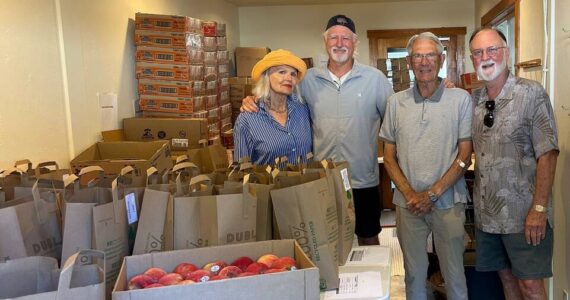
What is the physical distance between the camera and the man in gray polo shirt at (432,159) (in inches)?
81.4

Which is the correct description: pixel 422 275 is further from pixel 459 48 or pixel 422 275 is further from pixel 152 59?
pixel 459 48

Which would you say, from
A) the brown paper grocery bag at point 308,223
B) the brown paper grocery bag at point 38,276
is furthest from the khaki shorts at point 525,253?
the brown paper grocery bag at point 38,276

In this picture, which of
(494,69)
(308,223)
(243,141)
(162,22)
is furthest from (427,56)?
(162,22)

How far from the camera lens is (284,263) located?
1155 millimetres

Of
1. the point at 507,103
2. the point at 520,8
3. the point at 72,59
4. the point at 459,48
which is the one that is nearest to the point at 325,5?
the point at 459,48

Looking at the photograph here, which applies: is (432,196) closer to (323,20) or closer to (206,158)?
(206,158)

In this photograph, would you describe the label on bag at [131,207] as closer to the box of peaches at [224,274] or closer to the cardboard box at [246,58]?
the box of peaches at [224,274]

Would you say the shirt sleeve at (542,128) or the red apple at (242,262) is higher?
the shirt sleeve at (542,128)

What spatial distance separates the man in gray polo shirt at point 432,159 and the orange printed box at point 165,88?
5.48 feet

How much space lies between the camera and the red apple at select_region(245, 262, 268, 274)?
112 centimetres

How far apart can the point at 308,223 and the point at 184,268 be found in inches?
14.0

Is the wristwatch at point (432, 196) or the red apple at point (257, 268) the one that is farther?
the wristwatch at point (432, 196)

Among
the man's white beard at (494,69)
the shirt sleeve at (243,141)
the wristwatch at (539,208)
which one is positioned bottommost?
A: the wristwatch at (539,208)

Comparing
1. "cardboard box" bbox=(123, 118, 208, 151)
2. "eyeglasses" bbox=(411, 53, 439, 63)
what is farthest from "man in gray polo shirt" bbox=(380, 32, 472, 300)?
"cardboard box" bbox=(123, 118, 208, 151)
